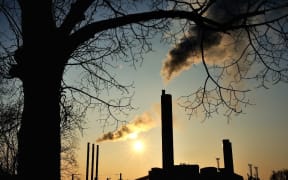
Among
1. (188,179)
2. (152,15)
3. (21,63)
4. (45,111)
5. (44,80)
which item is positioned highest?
(152,15)

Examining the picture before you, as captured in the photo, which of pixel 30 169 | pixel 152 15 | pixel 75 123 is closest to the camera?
pixel 30 169

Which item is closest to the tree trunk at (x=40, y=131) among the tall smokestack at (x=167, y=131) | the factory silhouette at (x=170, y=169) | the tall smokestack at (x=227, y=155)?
the factory silhouette at (x=170, y=169)

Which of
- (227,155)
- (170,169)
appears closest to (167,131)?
(170,169)

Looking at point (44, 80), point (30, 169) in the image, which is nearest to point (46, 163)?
point (30, 169)

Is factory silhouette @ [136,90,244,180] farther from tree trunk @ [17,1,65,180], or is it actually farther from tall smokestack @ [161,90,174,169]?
tree trunk @ [17,1,65,180]

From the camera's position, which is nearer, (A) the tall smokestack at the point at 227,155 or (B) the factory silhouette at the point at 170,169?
(B) the factory silhouette at the point at 170,169

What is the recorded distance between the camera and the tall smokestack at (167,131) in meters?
17.0

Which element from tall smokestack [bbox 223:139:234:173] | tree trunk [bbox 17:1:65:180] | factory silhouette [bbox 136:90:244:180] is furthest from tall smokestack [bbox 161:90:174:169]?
tree trunk [bbox 17:1:65:180]

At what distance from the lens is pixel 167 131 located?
60.3 feet

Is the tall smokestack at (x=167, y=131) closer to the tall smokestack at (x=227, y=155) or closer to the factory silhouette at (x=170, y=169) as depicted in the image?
the factory silhouette at (x=170, y=169)

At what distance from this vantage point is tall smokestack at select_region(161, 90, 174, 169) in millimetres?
16969

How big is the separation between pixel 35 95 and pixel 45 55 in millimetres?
499

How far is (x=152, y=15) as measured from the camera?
4.20m

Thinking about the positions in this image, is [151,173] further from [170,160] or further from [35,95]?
[35,95]
